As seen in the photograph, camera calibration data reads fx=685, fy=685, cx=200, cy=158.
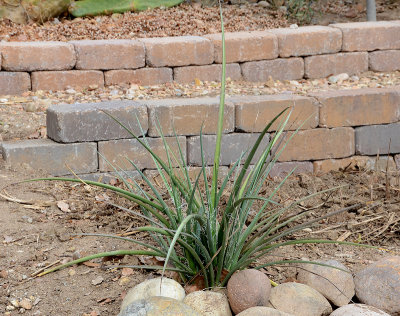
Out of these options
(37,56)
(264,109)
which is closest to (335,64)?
→ (264,109)

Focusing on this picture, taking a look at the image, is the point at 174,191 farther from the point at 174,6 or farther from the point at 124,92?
the point at 174,6

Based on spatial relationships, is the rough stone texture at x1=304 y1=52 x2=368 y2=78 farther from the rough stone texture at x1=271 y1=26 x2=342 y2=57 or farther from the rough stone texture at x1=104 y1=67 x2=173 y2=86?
the rough stone texture at x1=104 y1=67 x2=173 y2=86

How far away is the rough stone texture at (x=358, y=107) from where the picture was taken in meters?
5.24

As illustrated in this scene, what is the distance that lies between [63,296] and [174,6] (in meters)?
5.41

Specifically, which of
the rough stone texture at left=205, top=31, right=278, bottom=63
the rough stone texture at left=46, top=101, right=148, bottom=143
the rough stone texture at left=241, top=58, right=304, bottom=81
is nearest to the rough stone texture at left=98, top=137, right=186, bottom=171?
the rough stone texture at left=46, top=101, right=148, bottom=143

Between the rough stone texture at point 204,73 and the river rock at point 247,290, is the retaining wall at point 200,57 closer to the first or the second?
the rough stone texture at point 204,73

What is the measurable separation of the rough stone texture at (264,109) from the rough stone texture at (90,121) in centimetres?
73

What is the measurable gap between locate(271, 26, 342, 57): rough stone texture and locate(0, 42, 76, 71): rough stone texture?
207 cm

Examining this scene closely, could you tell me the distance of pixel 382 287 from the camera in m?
3.19

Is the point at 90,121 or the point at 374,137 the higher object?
the point at 90,121

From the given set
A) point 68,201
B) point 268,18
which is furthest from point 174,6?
point 68,201

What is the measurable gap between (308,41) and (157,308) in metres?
4.67

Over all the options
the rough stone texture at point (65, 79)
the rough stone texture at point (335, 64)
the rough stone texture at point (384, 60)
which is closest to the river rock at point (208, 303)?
the rough stone texture at point (65, 79)

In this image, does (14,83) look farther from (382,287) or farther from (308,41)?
(382,287)
